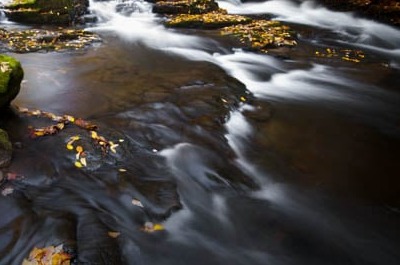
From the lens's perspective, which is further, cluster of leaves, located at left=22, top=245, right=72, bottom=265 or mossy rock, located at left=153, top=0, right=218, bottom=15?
mossy rock, located at left=153, top=0, right=218, bottom=15

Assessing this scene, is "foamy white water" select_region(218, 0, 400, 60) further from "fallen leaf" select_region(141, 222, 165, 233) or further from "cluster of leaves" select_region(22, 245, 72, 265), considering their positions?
"cluster of leaves" select_region(22, 245, 72, 265)

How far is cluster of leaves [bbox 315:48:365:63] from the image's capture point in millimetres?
11211

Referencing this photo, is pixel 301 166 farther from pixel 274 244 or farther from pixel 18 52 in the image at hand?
pixel 18 52

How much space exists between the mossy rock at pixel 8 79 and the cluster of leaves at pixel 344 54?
879 centimetres

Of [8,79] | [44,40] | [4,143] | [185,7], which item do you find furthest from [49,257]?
[185,7]

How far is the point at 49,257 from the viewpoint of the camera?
3.04 m

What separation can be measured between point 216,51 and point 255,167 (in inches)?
252

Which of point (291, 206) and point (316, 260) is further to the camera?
point (291, 206)

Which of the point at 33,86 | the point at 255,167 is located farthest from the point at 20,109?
the point at 255,167

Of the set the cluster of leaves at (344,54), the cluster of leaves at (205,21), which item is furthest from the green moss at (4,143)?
the cluster of leaves at (205,21)

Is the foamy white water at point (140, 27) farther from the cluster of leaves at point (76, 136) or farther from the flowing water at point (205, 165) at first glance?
the cluster of leaves at point (76, 136)

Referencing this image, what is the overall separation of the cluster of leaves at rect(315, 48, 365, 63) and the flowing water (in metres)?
1.56

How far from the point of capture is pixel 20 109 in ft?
17.7

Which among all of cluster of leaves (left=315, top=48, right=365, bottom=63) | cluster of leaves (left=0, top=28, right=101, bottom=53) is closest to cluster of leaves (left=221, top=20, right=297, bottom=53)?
cluster of leaves (left=315, top=48, right=365, bottom=63)
